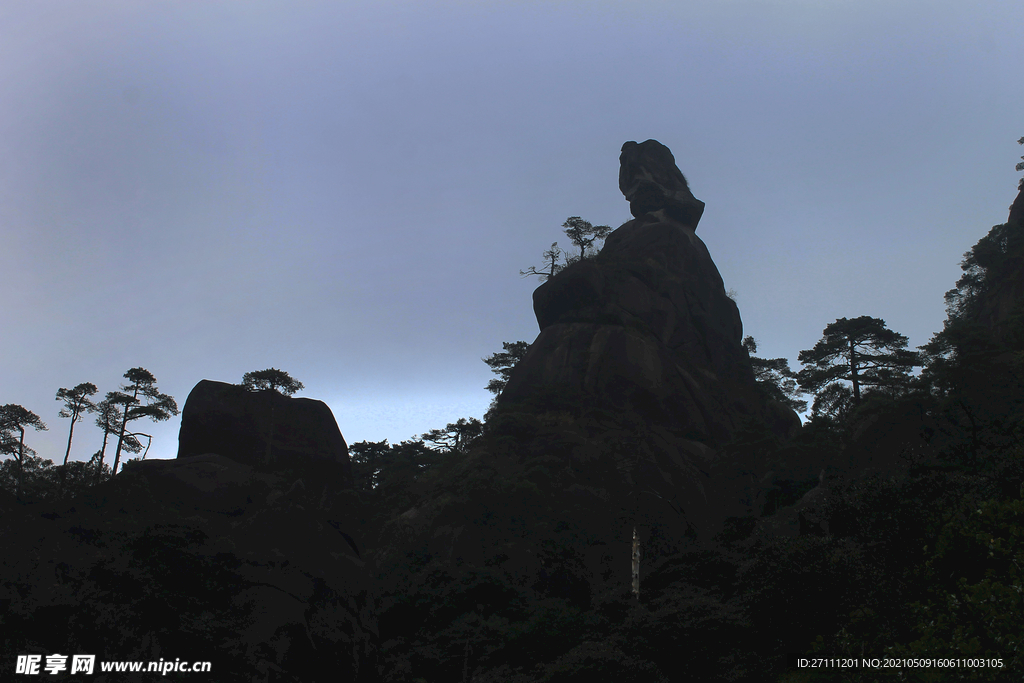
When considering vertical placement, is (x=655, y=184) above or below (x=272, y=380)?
above

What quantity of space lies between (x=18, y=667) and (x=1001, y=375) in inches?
1667

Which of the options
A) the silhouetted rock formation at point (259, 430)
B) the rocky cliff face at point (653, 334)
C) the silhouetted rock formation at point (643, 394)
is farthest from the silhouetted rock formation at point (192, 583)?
the rocky cliff face at point (653, 334)

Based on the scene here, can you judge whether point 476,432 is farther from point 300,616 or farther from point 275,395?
point 300,616

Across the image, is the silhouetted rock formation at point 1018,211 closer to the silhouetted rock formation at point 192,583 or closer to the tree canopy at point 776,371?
the tree canopy at point 776,371

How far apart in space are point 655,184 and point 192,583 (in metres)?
56.2

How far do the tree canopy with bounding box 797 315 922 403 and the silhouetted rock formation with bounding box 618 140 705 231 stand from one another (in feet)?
68.4

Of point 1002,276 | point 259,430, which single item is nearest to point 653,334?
point 1002,276

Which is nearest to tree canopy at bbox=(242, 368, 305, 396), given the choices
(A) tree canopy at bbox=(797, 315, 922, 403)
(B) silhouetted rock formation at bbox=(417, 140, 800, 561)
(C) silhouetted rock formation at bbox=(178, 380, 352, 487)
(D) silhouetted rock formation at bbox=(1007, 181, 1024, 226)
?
(C) silhouetted rock formation at bbox=(178, 380, 352, 487)

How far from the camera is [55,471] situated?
41250 millimetres

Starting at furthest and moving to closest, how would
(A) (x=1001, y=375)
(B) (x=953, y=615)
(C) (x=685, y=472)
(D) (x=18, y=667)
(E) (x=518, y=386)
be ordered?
(E) (x=518, y=386) → (C) (x=685, y=472) → (A) (x=1001, y=375) → (D) (x=18, y=667) → (B) (x=953, y=615)

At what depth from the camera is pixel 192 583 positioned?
78.8 feet

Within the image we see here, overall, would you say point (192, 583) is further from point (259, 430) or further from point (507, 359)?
point (507, 359)

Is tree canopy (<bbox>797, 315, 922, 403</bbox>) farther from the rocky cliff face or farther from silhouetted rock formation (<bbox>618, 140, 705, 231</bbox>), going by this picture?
silhouetted rock formation (<bbox>618, 140, 705, 231</bbox>)

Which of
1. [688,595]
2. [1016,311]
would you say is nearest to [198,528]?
[688,595]
